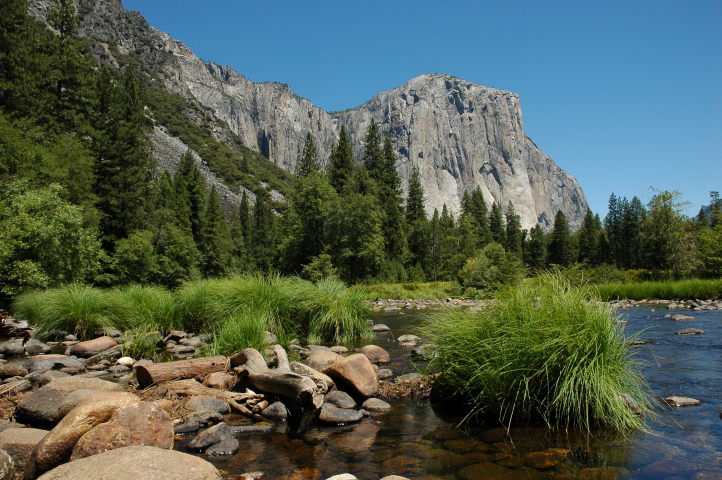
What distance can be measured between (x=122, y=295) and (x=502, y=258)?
3193cm

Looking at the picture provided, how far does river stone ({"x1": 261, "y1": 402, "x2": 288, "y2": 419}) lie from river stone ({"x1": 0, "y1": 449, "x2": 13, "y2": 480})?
9.60 ft

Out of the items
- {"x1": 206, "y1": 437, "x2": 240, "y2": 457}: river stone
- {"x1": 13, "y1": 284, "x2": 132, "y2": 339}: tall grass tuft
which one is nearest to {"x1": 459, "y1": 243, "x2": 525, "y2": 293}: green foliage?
{"x1": 13, "y1": 284, "x2": 132, "y2": 339}: tall grass tuft

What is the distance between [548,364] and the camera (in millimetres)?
5254

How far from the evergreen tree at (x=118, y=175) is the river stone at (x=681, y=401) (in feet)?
126

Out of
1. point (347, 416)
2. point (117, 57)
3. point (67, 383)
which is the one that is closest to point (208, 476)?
point (347, 416)

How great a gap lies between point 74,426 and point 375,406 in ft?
12.2

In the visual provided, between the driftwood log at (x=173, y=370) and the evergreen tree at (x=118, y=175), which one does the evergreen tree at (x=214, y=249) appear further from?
the driftwood log at (x=173, y=370)

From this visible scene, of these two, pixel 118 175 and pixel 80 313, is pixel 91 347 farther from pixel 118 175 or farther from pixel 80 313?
pixel 118 175

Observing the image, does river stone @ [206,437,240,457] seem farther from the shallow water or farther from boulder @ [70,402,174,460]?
boulder @ [70,402,174,460]

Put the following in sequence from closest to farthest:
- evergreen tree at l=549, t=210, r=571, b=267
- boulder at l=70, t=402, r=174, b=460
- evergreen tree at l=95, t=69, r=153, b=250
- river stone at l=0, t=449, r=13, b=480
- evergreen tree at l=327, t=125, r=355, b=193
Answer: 1. river stone at l=0, t=449, r=13, b=480
2. boulder at l=70, t=402, r=174, b=460
3. evergreen tree at l=95, t=69, r=153, b=250
4. evergreen tree at l=327, t=125, r=355, b=193
5. evergreen tree at l=549, t=210, r=571, b=267

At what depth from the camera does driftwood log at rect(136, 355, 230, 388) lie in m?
7.25

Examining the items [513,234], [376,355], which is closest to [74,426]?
[376,355]

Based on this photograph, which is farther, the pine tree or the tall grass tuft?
the pine tree

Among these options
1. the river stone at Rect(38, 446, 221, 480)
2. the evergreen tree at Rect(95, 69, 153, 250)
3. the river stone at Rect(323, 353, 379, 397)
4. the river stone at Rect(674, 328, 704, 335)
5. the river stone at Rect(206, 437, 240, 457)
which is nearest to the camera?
the river stone at Rect(38, 446, 221, 480)
